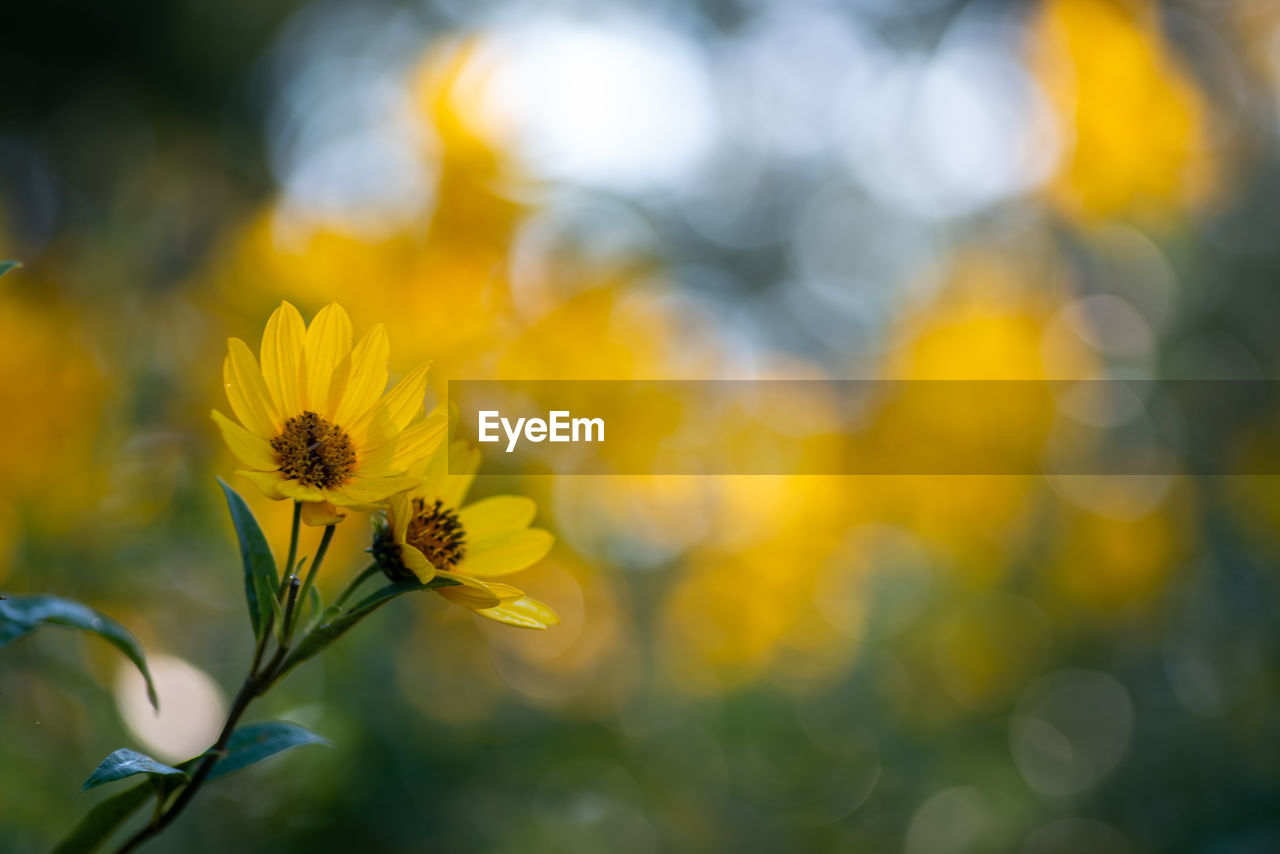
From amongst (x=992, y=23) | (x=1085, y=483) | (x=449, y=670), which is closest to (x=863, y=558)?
(x=1085, y=483)

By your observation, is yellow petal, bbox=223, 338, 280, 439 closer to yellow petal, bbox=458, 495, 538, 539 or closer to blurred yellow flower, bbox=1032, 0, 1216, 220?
yellow petal, bbox=458, 495, 538, 539

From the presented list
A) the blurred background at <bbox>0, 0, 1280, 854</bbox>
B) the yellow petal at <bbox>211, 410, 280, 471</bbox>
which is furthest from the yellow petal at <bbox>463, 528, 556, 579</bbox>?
the blurred background at <bbox>0, 0, 1280, 854</bbox>

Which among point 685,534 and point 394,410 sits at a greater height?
point 685,534

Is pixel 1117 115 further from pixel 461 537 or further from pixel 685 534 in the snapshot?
pixel 461 537

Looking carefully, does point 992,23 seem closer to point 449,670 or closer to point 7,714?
point 449,670

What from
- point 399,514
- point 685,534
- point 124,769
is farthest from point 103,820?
point 685,534

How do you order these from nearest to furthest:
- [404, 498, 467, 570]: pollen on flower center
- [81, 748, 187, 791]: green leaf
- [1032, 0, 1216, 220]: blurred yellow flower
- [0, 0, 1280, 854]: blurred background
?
[81, 748, 187, 791]: green leaf < [404, 498, 467, 570]: pollen on flower center < [0, 0, 1280, 854]: blurred background < [1032, 0, 1216, 220]: blurred yellow flower

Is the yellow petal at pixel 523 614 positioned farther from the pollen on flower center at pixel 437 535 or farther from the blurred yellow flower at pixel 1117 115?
the blurred yellow flower at pixel 1117 115

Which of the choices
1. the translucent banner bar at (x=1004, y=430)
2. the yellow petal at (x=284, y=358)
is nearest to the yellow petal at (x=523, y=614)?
the yellow petal at (x=284, y=358)
